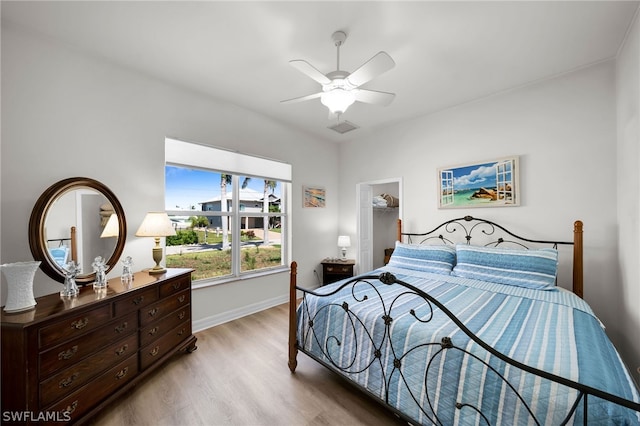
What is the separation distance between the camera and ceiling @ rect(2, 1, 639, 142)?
184cm

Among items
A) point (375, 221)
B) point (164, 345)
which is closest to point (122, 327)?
point (164, 345)

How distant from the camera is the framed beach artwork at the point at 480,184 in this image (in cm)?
300

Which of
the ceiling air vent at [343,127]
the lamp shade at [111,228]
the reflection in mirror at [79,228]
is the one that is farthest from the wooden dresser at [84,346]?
the ceiling air vent at [343,127]

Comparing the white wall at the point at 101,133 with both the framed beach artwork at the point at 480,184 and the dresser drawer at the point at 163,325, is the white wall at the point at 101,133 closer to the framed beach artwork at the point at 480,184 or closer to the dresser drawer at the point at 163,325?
the dresser drawer at the point at 163,325

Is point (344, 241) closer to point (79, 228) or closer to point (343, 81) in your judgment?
point (343, 81)

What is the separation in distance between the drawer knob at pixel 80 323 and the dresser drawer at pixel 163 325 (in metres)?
0.46

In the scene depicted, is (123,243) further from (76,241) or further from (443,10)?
(443,10)

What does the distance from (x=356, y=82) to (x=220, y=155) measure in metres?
2.06

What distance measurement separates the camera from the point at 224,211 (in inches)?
137

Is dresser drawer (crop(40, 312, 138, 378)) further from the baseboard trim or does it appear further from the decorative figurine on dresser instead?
the baseboard trim

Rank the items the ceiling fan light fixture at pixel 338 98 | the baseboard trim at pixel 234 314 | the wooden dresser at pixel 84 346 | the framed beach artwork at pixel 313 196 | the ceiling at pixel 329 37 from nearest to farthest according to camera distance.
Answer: the wooden dresser at pixel 84 346, the ceiling at pixel 329 37, the ceiling fan light fixture at pixel 338 98, the baseboard trim at pixel 234 314, the framed beach artwork at pixel 313 196

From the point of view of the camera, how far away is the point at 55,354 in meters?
1.51

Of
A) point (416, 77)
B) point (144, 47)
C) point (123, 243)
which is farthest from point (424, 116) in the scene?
point (123, 243)

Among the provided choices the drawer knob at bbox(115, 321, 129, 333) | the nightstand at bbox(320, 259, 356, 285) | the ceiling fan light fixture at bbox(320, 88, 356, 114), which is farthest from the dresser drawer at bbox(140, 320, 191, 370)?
the ceiling fan light fixture at bbox(320, 88, 356, 114)
